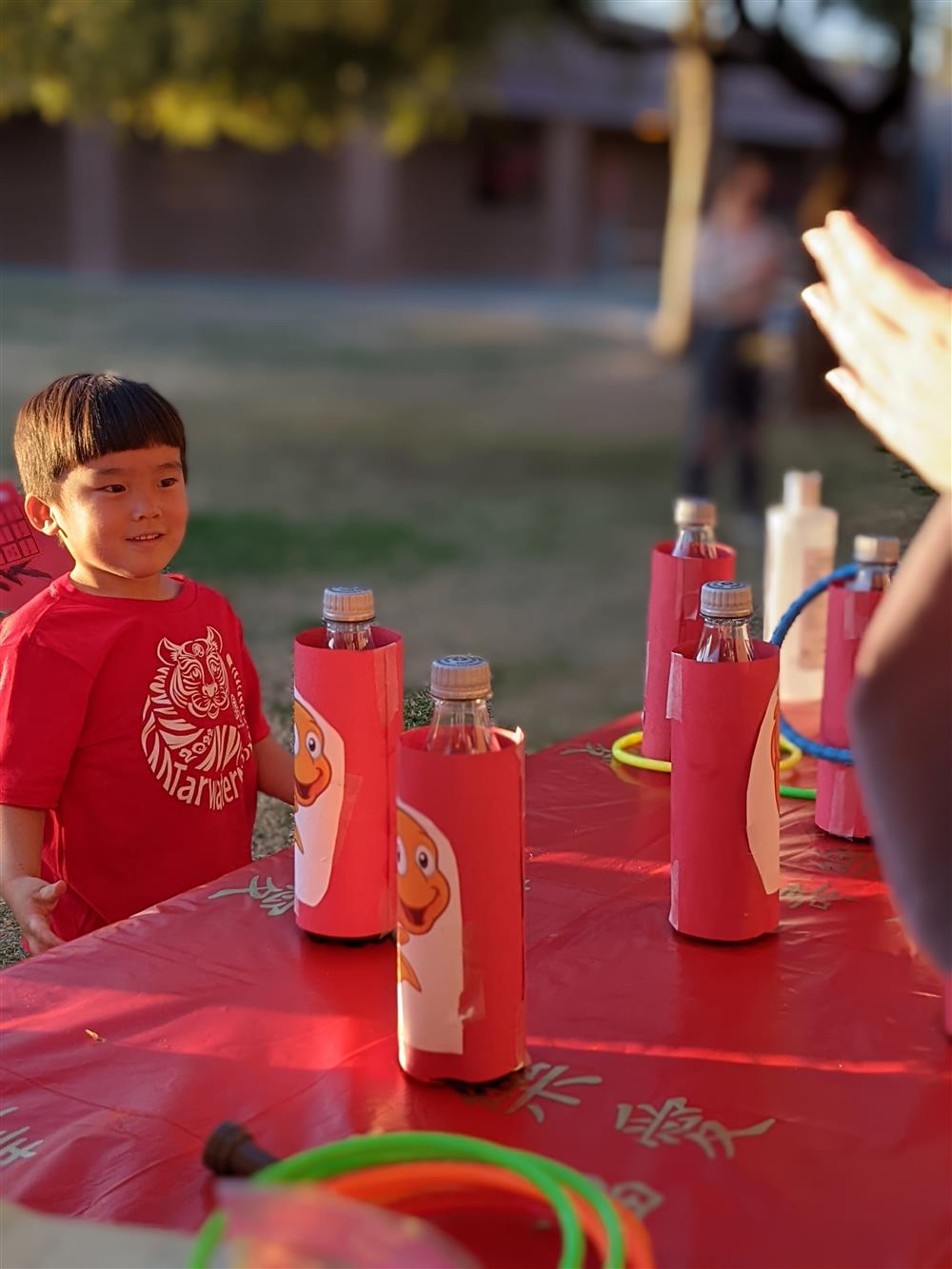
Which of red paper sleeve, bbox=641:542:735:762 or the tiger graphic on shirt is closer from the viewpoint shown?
the tiger graphic on shirt

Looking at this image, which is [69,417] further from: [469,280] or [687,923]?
[469,280]

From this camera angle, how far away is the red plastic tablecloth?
918mm

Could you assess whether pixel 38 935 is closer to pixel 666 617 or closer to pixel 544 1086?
pixel 544 1086

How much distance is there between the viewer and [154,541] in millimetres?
1685

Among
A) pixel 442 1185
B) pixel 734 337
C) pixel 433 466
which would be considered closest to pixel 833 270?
pixel 442 1185

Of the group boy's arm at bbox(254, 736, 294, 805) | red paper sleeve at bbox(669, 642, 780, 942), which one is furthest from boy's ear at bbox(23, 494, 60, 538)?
red paper sleeve at bbox(669, 642, 780, 942)

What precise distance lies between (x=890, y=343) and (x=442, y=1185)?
2.19 ft

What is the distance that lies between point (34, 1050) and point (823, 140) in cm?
2278

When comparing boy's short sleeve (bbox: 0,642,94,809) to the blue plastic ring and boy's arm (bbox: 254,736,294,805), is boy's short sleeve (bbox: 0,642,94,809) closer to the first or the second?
boy's arm (bbox: 254,736,294,805)

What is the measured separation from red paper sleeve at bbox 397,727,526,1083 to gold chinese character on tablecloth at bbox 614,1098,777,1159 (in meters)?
0.10

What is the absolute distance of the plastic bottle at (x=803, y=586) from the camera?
2117 millimetres

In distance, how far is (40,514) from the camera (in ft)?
5.75

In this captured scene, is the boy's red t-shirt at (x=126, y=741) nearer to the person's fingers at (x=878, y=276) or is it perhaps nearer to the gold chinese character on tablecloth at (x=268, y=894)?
the gold chinese character on tablecloth at (x=268, y=894)

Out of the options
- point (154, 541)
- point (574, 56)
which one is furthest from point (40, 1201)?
point (574, 56)
